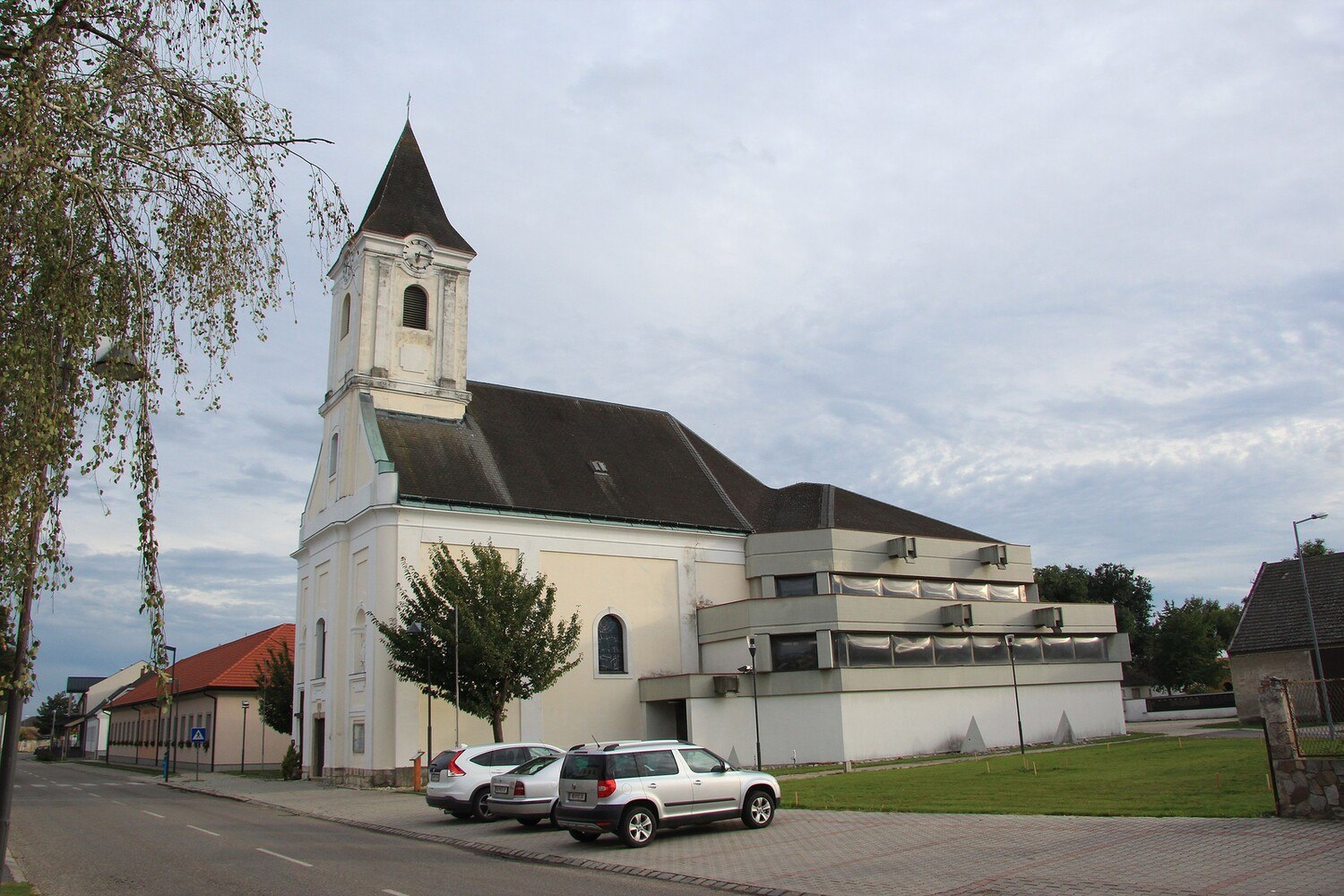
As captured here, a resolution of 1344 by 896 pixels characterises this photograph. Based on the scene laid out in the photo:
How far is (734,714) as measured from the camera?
113 ft

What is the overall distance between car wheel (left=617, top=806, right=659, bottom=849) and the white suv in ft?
19.5

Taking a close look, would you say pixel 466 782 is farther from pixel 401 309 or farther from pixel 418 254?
pixel 418 254

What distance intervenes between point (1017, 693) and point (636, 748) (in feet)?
91.3

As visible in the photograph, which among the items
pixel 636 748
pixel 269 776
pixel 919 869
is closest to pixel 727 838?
pixel 636 748

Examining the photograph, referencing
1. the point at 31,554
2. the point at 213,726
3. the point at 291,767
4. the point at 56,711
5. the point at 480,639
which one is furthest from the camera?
the point at 56,711

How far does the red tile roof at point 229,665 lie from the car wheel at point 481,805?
32.0 metres

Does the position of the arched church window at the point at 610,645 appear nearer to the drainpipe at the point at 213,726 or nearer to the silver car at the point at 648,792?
the silver car at the point at 648,792

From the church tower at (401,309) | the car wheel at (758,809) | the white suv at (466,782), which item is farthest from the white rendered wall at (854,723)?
the car wheel at (758,809)

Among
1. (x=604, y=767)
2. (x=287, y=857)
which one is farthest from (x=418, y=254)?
(x=604, y=767)

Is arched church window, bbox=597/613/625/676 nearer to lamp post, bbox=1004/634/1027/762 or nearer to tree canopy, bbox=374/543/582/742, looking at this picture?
tree canopy, bbox=374/543/582/742

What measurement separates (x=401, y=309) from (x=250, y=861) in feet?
87.6

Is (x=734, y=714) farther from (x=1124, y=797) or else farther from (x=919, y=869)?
(x=919, y=869)

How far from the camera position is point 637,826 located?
49.7 feet

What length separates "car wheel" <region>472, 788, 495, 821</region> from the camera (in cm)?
2061
